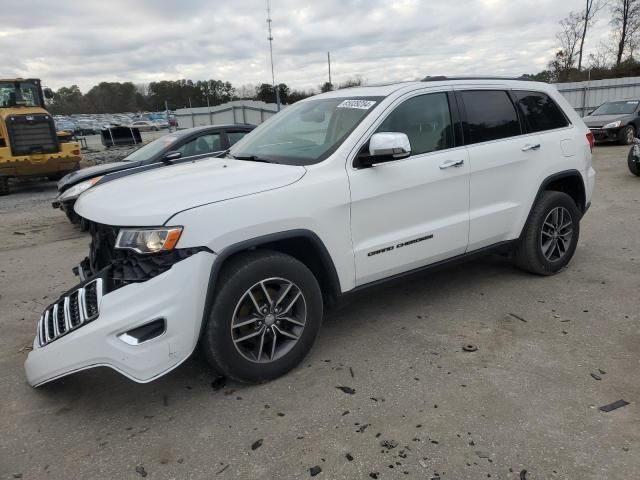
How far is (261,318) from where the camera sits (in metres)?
3.20

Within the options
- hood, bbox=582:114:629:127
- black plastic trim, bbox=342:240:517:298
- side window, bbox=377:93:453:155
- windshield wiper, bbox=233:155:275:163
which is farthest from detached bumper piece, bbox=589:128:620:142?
windshield wiper, bbox=233:155:275:163

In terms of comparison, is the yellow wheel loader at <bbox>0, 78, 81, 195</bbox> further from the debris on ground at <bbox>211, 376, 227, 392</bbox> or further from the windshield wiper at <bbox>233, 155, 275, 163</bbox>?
the debris on ground at <bbox>211, 376, 227, 392</bbox>

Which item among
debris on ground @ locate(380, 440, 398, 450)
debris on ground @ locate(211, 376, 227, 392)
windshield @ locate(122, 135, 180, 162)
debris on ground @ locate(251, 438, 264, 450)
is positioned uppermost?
windshield @ locate(122, 135, 180, 162)

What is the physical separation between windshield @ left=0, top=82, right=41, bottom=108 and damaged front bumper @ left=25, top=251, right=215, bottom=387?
14255mm

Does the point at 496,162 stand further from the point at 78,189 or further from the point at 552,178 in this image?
the point at 78,189

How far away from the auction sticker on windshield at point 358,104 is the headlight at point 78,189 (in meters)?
4.97

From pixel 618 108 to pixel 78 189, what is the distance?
56.4ft

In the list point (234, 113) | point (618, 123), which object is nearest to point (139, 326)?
point (618, 123)

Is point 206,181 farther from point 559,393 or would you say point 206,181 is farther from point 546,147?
point 546,147

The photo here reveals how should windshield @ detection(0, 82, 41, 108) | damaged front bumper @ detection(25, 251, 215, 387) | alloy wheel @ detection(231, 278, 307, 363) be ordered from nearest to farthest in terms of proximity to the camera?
damaged front bumper @ detection(25, 251, 215, 387)
alloy wheel @ detection(231, 278, 307, 363)
windshield @ detection(0, 82, 41, 108)

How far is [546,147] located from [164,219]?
3533mm

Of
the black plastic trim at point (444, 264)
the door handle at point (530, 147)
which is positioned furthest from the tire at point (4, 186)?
the door handle at point (530, 147)

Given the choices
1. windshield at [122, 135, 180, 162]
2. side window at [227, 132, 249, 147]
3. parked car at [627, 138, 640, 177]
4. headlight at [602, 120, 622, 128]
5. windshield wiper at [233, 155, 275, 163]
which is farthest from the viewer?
headlight at [602, 120, 622, 128]

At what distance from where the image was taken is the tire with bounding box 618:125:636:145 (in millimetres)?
16547
